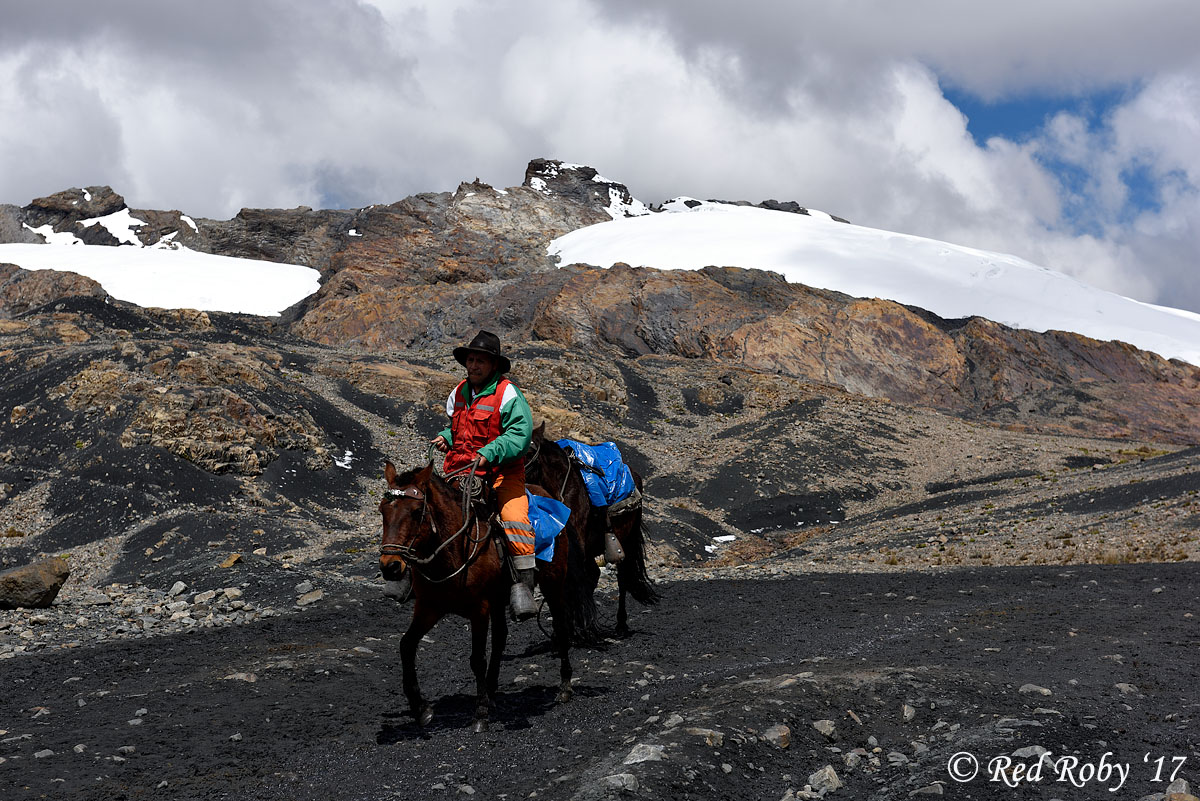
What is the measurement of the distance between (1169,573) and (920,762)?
40.0 ft

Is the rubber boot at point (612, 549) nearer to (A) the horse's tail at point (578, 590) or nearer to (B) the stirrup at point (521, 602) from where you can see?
(A) the horse's tail at point (578, 590)

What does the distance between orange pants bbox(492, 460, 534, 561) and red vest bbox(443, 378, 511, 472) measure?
1.14ft

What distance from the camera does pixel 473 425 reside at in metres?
7.98

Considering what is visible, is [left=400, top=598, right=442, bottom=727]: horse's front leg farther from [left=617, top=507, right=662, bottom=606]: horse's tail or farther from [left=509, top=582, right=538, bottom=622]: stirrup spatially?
[left=617, top=507, right=662, bottom=606]: horse's tail

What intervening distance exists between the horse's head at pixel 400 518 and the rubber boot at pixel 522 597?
1354 mm

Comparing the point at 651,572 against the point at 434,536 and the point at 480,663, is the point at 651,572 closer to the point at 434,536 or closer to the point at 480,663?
the point at 480,663

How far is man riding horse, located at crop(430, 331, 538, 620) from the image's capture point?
773cm

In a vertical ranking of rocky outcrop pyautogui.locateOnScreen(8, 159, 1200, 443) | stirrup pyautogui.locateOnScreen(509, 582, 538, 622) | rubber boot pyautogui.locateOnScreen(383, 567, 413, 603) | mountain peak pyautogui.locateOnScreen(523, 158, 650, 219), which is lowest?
stirrup pyautogui.locateOnScreen(509, 582, 538, 622)

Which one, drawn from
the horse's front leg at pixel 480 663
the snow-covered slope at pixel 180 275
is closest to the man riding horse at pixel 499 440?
the horse's front leg at pixel 480 663

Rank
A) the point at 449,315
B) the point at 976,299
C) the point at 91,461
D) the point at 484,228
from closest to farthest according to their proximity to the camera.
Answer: the point at 91,461
the point at 449,315
the point at 976,299
the point at 484,228

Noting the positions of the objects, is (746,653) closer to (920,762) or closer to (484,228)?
(920,762)

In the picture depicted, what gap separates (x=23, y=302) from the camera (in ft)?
237

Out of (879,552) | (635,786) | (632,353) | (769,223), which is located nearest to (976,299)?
(769,223)

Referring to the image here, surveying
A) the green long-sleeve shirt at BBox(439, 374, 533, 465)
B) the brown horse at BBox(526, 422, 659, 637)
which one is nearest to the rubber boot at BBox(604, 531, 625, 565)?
the brown horse at BBox(526, 422, 659, 637)
